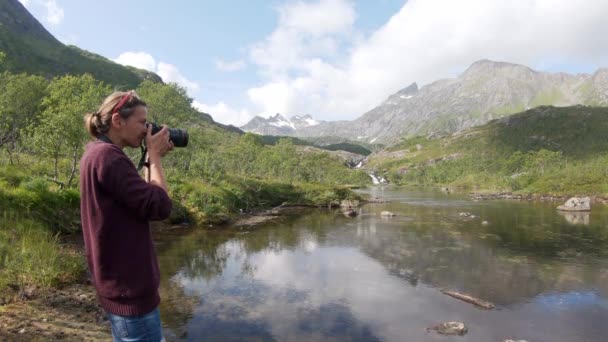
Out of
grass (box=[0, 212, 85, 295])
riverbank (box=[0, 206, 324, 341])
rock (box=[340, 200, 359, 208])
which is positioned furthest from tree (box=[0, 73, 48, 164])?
rock (box=[340, 200, 359, 208])

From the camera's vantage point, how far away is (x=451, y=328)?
1420 cm

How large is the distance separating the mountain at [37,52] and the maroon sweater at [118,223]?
150813mm

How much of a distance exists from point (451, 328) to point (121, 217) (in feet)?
44.3

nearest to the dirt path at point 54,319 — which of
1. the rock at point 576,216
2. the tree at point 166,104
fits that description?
the tree at point 166,104

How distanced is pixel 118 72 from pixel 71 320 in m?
213

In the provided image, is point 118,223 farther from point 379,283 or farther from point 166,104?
point 166,104

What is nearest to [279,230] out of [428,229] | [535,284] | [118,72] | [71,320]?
[428,229]

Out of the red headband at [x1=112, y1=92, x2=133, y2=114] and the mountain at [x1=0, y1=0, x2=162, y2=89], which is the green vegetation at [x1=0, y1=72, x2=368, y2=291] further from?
the mountain at [x1=0, y1=0, x2=162, y2=89]

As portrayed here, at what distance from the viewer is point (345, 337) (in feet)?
44.0

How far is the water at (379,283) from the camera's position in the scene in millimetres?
14242

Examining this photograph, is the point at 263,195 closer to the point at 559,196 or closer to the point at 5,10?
the point at 559,196

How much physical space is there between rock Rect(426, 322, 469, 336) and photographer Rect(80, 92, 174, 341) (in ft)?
40.9

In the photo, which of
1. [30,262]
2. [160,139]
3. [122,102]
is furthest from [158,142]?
[30,262]

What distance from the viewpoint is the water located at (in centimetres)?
1424
